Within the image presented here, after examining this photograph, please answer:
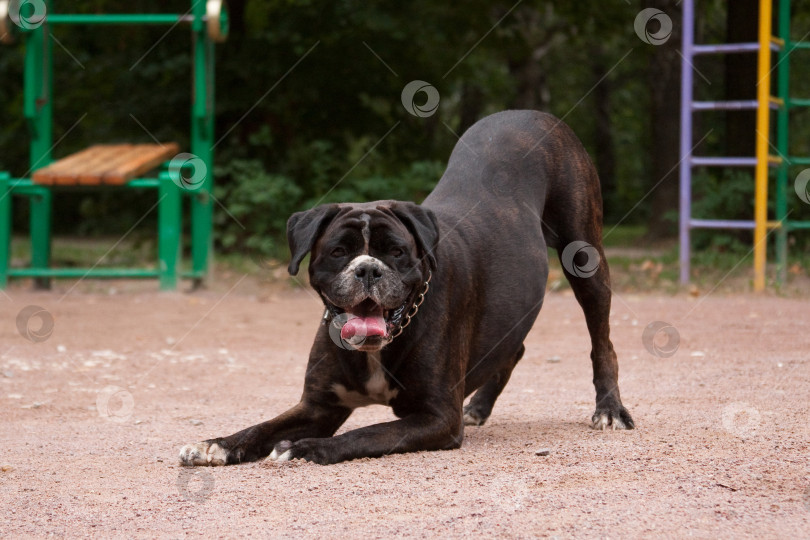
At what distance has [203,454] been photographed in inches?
156

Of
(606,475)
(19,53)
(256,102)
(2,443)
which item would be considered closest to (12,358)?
(2,443)

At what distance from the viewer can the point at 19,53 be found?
1991 centimetres

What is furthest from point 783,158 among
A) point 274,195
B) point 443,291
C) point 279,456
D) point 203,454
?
point 203,454

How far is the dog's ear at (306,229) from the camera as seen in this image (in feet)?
13.2

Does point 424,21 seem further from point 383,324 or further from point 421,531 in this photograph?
point 421,531

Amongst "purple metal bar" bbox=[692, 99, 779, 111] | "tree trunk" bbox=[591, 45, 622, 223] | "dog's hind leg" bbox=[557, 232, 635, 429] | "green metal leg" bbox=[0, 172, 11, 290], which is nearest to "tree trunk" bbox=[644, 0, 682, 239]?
"purple metal bar" bbox=[692, 99, 779, 111]

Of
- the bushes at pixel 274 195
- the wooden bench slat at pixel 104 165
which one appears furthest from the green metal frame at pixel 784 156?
the wooden bench slat at pixel 104 165

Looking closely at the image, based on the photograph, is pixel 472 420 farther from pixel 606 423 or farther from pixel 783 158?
pixel 783 158

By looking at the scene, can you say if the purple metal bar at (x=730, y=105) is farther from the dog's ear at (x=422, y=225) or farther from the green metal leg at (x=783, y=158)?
the dog's ear at (x=422, y=225)

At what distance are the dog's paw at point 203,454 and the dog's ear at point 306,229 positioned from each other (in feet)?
2.30

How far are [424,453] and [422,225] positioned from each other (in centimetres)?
84

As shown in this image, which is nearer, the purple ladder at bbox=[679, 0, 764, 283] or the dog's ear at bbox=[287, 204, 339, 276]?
the dog's ear at bbox=[287, 204, 339, 276]

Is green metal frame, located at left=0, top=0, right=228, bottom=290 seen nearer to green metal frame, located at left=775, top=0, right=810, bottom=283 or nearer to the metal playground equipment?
the metal playground equipment

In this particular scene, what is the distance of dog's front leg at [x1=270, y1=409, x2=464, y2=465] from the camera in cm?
392
